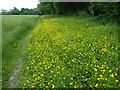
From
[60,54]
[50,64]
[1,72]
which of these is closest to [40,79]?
[50,64]

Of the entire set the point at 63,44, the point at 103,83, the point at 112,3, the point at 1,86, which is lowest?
the point at 1,86

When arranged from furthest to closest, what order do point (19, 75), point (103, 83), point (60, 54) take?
→ point (60, 54) < point (19, 75) < point (103, 83)

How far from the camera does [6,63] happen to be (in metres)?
5.67

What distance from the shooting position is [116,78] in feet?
12.5

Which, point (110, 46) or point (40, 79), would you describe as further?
point (110, 46)

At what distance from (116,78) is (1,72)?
3.84m

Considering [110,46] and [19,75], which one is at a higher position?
[110,46]

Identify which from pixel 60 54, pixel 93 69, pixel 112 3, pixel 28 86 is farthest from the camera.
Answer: pixel 112 3

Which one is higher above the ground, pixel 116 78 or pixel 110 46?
pixel 110 46

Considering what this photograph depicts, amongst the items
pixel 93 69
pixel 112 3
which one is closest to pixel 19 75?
pixel 93 69

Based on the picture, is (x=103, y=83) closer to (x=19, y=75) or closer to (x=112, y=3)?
(x=19, y=75)

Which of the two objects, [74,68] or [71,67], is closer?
A: [74,68]

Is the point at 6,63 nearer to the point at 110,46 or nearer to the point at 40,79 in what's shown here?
the point at 40,79

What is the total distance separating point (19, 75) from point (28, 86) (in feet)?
2.92
